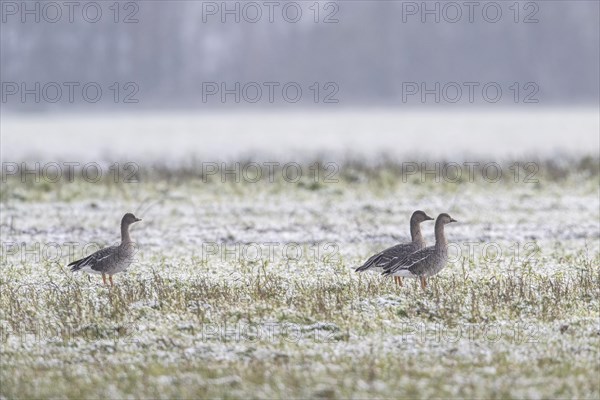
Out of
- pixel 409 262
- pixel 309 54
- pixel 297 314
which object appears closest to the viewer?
pixel 297 314

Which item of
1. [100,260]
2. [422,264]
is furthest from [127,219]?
[422,264]

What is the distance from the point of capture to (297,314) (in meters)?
12.8

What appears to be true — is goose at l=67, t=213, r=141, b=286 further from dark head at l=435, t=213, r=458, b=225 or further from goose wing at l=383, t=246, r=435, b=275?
dark head at l=435, t=213, r=458, b=225

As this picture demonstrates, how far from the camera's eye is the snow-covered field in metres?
10.1

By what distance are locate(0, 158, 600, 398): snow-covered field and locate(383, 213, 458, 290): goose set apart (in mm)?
250

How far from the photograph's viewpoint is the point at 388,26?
183m

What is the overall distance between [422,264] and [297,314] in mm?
2376

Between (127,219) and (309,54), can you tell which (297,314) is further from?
(309,54)

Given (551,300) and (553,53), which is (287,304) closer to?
(551,300)

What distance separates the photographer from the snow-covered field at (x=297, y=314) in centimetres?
1006

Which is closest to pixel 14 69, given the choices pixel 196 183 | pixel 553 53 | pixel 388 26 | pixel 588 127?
pixel 388 26

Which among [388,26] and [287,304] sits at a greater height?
[388,26]

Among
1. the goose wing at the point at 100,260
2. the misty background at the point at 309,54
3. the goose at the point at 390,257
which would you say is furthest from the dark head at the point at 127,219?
the misty background at the point at 309,54

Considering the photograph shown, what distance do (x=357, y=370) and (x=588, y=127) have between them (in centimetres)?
7131
